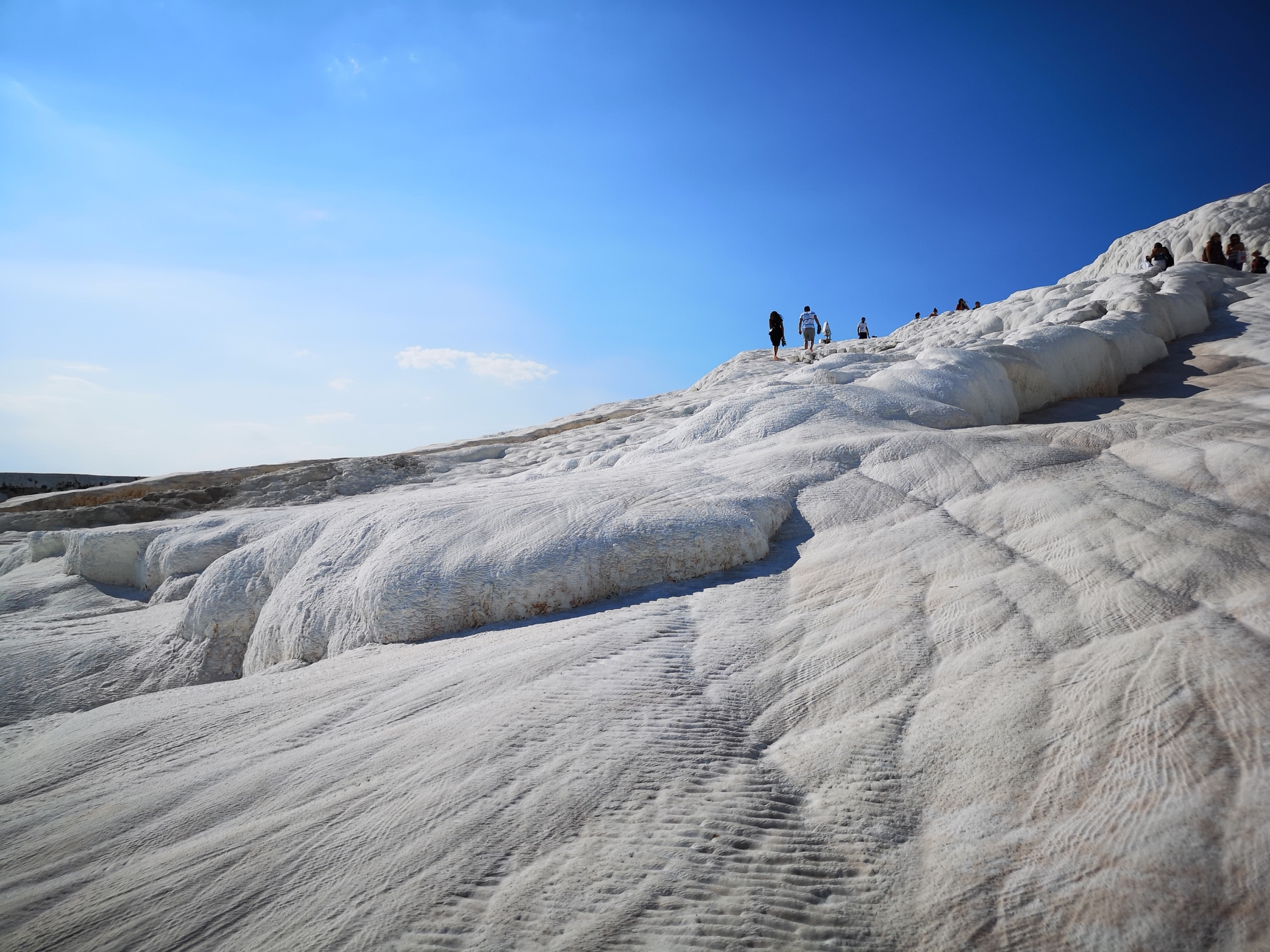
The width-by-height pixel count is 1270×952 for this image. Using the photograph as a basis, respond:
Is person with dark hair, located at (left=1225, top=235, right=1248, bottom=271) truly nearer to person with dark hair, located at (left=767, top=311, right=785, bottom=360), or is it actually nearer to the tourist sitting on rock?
the tourist sitting on rock

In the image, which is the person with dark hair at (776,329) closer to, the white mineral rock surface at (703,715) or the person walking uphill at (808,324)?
the person walking uphill at (808,324)

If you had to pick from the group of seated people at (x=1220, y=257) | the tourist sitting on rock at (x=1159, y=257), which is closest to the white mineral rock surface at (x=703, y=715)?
the tourist sitting on rock at (x=1159, y=257)

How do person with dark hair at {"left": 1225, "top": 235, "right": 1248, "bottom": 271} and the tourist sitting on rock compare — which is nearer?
the tourist sitting on rock

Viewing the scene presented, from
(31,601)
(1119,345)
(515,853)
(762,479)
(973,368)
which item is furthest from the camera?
(1119,345)

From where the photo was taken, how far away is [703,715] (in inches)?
97.5

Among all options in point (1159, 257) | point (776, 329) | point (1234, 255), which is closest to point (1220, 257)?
point (1234, 255)

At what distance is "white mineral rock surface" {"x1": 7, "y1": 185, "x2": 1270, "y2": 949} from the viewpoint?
168cm

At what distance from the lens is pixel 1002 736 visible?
2.09 m

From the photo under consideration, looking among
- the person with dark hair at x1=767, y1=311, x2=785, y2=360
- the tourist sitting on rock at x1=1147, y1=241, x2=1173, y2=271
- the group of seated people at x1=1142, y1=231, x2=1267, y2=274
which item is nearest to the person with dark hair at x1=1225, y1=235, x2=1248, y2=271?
the group of seated people at x1=1142, y1=231, x2=1267, y2=274

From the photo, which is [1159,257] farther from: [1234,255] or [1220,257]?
[1234,255]

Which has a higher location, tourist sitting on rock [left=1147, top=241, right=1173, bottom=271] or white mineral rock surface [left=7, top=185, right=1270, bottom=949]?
tourist sitting on rock [left=1147, top=241, right=1173, bottom=271]

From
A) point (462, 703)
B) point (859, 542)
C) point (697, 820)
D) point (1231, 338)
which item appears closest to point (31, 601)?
point (462, 703)

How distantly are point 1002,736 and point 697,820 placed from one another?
3.68 feet

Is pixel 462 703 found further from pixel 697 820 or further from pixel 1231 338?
pixel 1231 338
